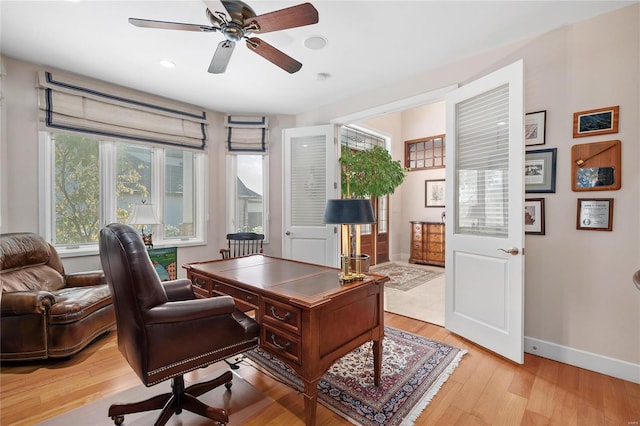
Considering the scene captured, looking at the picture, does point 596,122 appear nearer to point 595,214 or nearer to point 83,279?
point 595,214

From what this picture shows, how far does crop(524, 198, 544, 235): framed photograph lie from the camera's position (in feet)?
7.96

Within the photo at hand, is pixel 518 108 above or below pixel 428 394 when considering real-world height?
above

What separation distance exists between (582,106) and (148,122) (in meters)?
4.59

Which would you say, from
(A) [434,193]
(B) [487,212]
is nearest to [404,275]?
(A) [434,193]

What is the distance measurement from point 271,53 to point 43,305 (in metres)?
2.67

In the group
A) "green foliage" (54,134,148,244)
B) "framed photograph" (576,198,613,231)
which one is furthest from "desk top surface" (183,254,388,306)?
"green foliage" (54,134,148,244)

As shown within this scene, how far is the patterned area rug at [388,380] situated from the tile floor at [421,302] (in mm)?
634

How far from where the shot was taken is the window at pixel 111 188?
3.24m

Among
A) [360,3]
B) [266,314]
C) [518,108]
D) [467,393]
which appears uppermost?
[360,3]

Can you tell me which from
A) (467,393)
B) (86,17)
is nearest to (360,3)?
(86,17)

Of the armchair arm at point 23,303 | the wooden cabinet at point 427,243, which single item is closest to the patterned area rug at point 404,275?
the wooden cabinet at point 427,243

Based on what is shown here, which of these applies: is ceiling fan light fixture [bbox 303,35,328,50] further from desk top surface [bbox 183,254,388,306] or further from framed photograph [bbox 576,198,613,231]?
framed photograph [bbox 576,198,613,231]

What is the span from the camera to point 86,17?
7.38 ft

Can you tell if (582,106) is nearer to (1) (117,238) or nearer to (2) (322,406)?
(2) (322,406)
